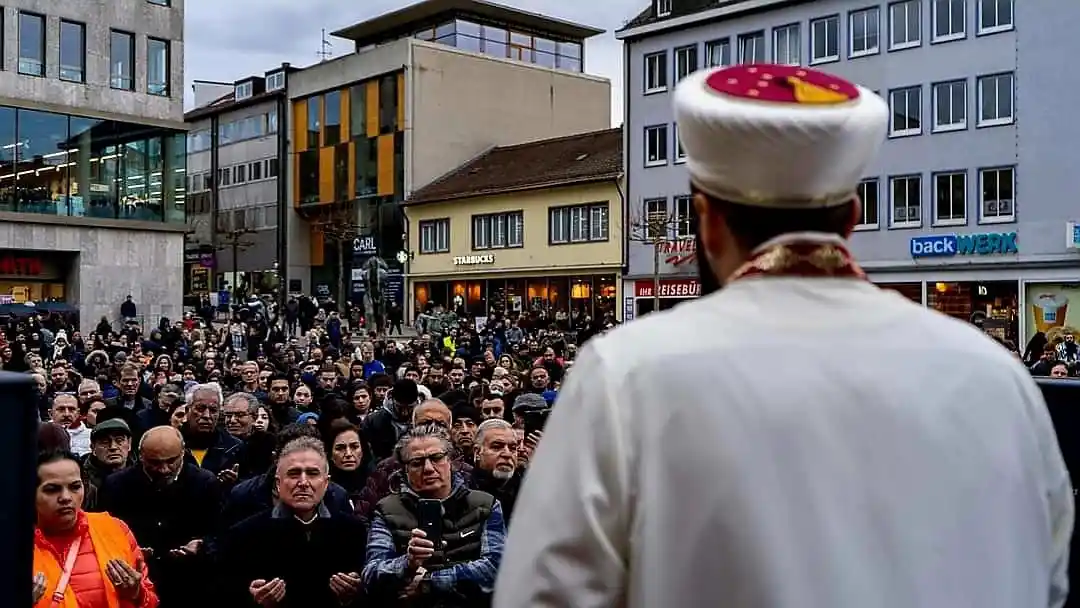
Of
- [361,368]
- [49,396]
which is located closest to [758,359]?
[49,396]

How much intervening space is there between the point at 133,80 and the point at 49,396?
31.2 metres

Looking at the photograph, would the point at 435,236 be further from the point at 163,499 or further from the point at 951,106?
the point at 163,499

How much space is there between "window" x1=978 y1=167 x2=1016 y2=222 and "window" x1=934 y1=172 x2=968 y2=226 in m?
0.55

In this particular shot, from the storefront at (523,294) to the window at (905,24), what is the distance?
1358 cm

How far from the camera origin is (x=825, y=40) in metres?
40.2

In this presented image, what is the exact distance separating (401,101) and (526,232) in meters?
10.5

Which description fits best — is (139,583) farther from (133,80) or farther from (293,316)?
(133,80)

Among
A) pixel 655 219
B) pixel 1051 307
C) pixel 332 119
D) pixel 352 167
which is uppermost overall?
pixel 332 119

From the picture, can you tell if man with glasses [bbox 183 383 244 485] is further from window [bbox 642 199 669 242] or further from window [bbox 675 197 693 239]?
window [bbox 675 197 693 239]

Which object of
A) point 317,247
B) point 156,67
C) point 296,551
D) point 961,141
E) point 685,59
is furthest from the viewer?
point 317,247

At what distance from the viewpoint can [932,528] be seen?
5.86 ft

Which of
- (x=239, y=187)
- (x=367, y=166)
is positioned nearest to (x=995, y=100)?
(x=367, y=166)

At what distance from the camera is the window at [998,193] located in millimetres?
35750

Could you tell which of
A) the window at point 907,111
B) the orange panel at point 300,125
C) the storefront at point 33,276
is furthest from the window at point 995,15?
the orange panel at point 300,125
